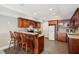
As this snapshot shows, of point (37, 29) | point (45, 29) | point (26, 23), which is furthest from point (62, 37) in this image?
point (26, 23)

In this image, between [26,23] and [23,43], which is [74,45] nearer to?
[23,43]

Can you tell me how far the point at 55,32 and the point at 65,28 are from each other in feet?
3.16

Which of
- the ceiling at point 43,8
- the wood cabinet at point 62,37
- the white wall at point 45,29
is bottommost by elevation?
the wood cabinet at point 62,37

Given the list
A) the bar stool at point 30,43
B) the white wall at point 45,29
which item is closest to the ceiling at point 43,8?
the bar stool at point 30,43

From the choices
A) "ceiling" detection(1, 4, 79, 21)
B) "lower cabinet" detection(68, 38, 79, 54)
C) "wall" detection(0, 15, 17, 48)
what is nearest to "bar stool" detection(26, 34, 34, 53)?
"wall" detection(0, 15, 17, 48)

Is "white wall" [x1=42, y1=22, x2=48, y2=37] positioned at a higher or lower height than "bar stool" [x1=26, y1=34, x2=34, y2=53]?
higher

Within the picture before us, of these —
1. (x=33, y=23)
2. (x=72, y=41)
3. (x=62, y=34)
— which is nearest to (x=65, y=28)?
(x=62, y=34)

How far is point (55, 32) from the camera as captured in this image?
864 cm

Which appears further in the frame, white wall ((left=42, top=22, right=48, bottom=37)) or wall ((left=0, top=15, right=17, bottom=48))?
white wall ((left=42, top=22, right=48, bottom=37))

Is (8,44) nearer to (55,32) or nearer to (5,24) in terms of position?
(5,24)

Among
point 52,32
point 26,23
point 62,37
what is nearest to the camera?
point 26,23

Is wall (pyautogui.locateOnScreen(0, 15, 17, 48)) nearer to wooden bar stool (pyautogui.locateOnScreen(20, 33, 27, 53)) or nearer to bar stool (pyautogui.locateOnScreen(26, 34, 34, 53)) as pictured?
wooden bar stool (pyautogui.locateOnScreen(20, 33, 27, 53))

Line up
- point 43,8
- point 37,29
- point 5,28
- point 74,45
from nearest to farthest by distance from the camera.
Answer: point 74,45 → point 43,8 → point 5,28 → point 37,29

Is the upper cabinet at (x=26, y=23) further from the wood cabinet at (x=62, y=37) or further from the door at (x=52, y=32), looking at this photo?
the wood cabinet at (x=62, y=37)
